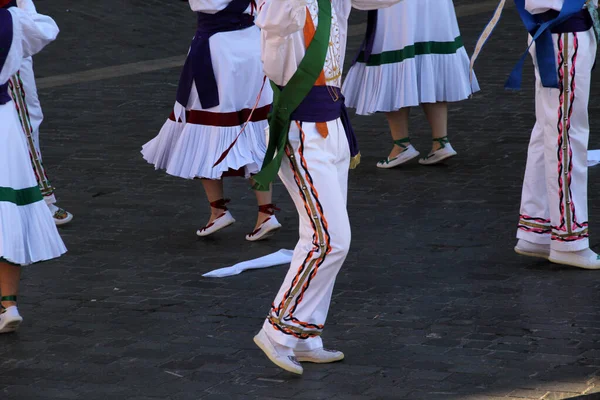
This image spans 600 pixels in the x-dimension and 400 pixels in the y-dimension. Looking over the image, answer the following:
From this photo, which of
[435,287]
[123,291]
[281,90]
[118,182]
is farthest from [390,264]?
[118,182]

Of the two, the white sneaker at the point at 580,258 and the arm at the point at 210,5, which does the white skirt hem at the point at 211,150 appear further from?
the white sneaker at the point at 580,258

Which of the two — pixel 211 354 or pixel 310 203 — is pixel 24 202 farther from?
pixel 310 203

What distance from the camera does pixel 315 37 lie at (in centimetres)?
490

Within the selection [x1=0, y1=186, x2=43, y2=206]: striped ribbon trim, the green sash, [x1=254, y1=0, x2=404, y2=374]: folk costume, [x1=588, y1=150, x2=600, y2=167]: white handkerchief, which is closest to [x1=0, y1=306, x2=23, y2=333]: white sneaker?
[x1=0, y1=186, x2=43, y2=206]: striped ribbon trim

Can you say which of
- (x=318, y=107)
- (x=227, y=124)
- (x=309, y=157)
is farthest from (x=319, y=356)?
(x=227, y=124)

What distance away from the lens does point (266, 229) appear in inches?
289

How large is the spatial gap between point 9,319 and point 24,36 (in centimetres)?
140

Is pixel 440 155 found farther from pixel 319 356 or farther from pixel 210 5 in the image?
pixel 319 356

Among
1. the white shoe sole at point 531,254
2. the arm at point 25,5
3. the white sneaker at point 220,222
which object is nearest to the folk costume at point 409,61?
the white sneaker at point 220,222

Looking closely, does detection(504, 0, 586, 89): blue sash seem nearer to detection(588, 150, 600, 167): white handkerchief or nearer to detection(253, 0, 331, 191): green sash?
detection(253, 0, 331, 191): green sash

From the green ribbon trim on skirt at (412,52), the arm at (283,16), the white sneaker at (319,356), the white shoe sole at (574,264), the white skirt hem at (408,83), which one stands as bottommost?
the white shoe sole at (574,264)

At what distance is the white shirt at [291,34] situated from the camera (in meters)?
4.63

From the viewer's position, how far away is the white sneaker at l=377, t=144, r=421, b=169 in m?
9.05

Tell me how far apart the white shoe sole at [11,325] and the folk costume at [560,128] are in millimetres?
2855
